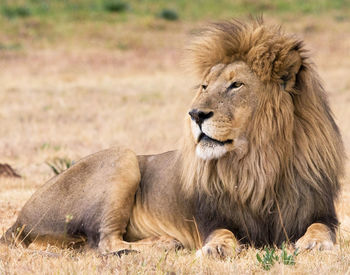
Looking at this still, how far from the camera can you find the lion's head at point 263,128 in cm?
377

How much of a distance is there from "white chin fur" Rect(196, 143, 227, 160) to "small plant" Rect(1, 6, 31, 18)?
23488 mm

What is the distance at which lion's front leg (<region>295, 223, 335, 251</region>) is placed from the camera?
3520mm

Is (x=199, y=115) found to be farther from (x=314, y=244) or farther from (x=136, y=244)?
(x=136, y=244)

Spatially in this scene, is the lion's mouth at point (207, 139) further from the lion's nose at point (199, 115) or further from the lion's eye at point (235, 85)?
the lion's eye at point (235, 85)

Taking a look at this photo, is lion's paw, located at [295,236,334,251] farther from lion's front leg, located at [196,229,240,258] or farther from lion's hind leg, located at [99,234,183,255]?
lion's hind leg, located at [99,234,183,255]

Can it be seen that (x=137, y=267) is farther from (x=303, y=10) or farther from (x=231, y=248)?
(x=303, y=10)

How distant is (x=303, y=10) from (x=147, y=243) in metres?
27.0

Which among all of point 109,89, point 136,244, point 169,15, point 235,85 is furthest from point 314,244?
point 169,15

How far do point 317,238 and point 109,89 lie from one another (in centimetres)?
1221

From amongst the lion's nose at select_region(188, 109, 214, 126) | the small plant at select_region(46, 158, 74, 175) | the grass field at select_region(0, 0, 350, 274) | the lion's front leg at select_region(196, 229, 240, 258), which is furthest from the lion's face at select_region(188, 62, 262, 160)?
the small plant at select_region(46, 158, 74, 175)

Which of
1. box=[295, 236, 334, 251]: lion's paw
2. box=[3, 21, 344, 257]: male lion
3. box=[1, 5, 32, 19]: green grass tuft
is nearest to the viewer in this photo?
box=[295, 236, 334, 251]: lion's paw

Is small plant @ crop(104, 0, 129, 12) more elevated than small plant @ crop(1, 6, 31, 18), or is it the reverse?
small plant @ crop(104, 0, 129, 12)

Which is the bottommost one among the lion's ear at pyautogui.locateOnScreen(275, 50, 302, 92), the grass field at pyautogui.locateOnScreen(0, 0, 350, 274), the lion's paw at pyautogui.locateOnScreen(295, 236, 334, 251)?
the grass field at pyautogui.locateOnScreen(0, 0, 350, 274)

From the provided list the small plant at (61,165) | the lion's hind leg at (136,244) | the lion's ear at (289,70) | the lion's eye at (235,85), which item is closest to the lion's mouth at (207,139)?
the lion's eye at (235,85)
